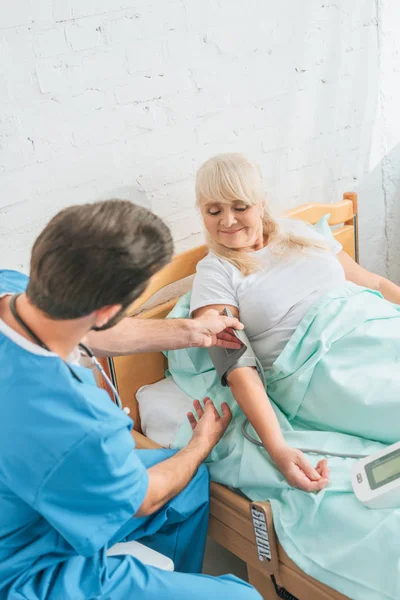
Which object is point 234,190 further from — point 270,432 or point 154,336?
point 270,432

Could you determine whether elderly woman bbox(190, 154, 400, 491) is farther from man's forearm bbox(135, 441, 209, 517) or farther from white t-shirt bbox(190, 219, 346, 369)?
man's forearm bbox(135, 441, 209, 517)

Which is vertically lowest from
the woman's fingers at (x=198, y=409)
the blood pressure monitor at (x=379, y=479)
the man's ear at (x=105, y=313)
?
the woman's fingers at (x=198, y=409)

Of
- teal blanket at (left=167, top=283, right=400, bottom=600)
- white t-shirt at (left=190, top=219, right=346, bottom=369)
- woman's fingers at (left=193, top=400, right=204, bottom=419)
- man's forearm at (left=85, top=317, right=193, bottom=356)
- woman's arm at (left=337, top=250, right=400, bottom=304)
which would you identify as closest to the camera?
teal blanket at (left=167, top=283, right=400, bottom=600)

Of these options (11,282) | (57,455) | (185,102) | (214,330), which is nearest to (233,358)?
(214,330)

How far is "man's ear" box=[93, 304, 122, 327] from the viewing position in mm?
1000

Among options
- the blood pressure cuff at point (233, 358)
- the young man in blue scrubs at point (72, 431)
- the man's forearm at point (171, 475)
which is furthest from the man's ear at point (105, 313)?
the blood pressure cuff at point (233, 358)

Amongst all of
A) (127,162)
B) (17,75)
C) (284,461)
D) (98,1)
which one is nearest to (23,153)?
(17,75)

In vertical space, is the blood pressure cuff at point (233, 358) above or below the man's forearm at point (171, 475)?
above

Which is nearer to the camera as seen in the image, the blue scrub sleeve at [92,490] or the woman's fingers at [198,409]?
the blue scrub sleeve at [92,490]

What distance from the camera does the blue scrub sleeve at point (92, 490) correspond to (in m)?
1.07

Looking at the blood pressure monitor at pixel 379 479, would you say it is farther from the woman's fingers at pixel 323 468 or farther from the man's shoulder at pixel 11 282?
the man's shoulder at pixel 11 282

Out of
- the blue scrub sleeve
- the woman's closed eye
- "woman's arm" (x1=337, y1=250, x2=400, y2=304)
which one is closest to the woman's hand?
the blue scrub sleeve

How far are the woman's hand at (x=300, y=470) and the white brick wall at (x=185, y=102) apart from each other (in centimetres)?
83

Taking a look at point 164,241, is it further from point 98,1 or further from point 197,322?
point 98,1
